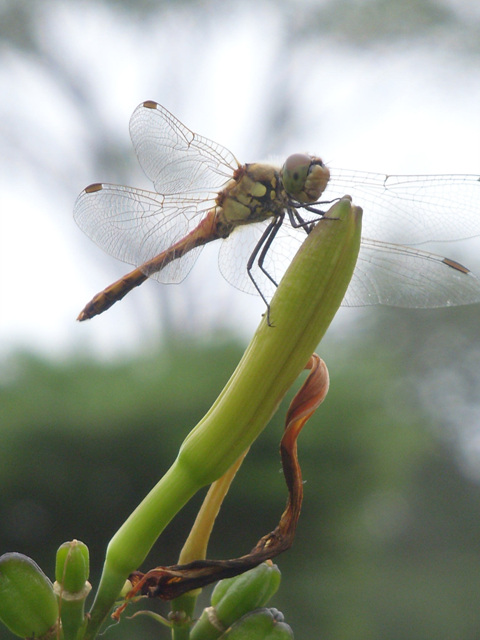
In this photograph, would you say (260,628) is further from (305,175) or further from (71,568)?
(305,175)

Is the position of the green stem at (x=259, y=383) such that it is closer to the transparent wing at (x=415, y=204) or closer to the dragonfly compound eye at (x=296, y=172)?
the dragonfly compound eye at (x=296, y=172)

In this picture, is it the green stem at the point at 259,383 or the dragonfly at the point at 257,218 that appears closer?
the green stem at the point at 259,383

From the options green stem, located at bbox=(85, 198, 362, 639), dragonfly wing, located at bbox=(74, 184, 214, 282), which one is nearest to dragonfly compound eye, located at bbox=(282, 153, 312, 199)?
dragonfly wing, located at bbox=(74, 184, 214, 282)

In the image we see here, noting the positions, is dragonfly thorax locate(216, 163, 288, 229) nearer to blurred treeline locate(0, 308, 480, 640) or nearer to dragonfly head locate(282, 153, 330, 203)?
dragonfly head locate(282, 153, 330, 203)

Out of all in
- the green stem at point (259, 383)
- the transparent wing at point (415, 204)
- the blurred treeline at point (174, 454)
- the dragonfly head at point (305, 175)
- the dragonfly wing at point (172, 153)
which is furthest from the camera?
the blurred treeline at point (174, 454)

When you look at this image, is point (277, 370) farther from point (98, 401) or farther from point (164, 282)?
point (98, 401)

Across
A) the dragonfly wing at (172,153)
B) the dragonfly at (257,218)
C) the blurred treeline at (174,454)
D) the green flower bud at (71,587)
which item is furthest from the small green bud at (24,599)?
the blurred treeline at (174,454)
